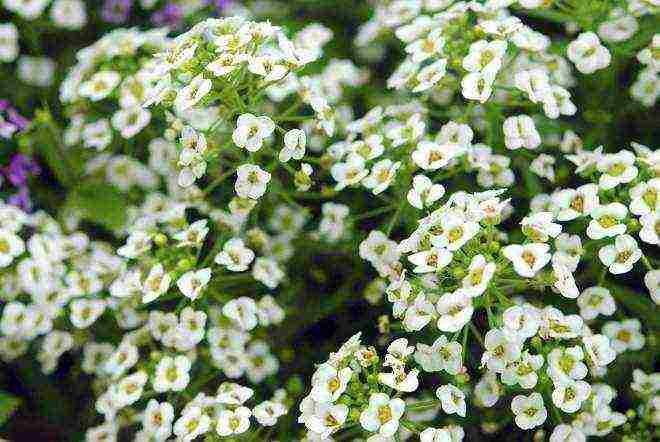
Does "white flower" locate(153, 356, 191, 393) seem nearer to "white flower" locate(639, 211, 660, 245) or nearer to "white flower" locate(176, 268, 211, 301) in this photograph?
"white flower" locate(176, 268, 211, 301)

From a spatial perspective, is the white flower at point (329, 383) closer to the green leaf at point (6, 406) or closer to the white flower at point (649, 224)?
the white flower at point (649, 224)

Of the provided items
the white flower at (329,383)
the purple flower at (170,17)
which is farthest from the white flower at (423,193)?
the purple flower at (170,17)

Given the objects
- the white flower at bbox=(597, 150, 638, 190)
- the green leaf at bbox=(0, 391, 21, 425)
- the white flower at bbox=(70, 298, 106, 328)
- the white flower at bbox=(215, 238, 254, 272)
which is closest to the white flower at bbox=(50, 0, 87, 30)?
the white flower at bbox=(70, 298, 106, 328)

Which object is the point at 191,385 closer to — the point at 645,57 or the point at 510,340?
the point at 510,340

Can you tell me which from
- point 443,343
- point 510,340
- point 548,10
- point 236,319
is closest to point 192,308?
point 236,319

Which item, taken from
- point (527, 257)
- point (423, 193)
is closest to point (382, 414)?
point (527, 257)

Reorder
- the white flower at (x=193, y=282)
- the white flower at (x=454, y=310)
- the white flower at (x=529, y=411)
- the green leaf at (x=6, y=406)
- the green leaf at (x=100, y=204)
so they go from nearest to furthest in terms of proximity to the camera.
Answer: the white flower at (x=454, y=310), the white flower at (x=529, y=411), the white flower at (x=193, y=282), the green leaf at (x=6, y=406), the green leaf at (x=100, y=204)

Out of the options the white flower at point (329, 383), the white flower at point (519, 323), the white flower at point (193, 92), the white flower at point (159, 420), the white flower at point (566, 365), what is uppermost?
the white flower at point (193, 92)
